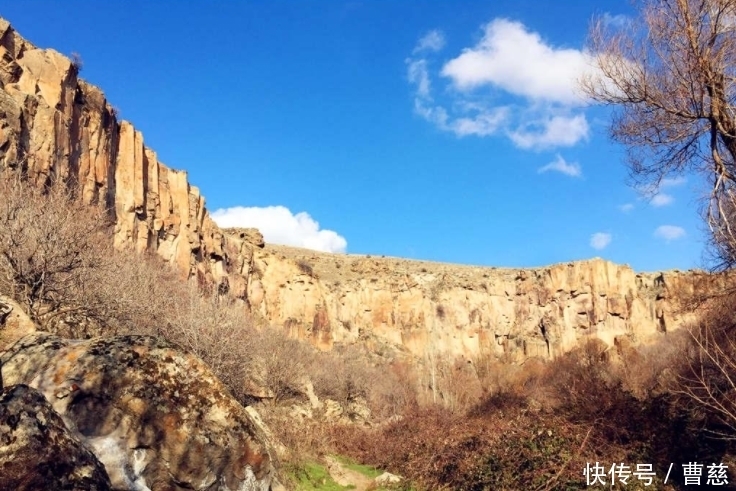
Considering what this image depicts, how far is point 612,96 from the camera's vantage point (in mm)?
9703

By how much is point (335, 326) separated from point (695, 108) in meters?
57.6

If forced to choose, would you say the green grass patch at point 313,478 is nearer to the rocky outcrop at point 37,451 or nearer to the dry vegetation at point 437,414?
the dry vegetation at point 437,414

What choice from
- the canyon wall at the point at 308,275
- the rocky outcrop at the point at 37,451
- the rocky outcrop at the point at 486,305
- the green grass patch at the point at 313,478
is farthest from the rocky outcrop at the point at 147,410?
the rocky outcrop at the point at 486,305

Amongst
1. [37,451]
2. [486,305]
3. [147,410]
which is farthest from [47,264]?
[486,305]

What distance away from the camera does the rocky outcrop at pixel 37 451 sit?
3.03 metres

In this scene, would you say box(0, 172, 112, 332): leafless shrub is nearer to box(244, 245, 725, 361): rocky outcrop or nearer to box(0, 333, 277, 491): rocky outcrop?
box(0, 333, 277, 491): rocky outcrop

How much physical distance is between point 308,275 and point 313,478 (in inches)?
1899

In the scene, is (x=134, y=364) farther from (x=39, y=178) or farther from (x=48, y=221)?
(x=39, y=178)

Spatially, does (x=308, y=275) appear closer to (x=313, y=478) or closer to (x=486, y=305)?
(x=486, y=305)

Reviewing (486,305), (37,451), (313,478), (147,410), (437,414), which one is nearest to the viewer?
(37,451)

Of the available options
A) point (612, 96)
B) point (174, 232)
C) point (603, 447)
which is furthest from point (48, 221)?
point (174, 232)

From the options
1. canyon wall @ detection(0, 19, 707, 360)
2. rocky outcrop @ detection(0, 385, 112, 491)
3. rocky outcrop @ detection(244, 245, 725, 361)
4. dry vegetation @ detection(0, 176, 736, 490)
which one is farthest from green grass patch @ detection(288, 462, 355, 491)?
rocky outcrop @ detection(244, 245, 725, 361)

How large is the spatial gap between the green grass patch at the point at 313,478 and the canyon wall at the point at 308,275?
9478 mm

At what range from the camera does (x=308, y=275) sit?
207ft
